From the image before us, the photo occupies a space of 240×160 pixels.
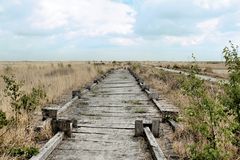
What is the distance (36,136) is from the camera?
715 cm

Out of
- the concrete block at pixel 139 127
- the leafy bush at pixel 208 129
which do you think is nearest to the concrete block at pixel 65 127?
the concrete block at pixel 139 127

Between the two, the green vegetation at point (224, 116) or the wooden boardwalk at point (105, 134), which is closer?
the green vegetation at point (224, 116)

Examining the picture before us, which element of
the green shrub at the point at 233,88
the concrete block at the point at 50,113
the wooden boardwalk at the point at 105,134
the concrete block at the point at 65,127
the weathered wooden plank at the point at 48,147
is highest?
the green shrub at the point at 233,88

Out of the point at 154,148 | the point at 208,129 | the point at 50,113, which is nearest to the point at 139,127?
the point at 154,148

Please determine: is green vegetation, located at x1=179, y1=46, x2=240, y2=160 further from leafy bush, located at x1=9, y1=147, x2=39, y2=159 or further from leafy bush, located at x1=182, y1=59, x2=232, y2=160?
leafy bush, located at x1=9, y1=147, x2=39, y2=159

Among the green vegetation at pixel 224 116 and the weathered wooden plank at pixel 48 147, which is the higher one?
the green vegetation at pixel 224 116

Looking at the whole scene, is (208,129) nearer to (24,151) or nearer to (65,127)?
(65,127)

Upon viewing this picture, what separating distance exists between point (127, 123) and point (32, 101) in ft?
7.55

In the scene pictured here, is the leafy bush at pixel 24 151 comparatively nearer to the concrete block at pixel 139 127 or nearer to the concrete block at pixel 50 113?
the concrete block at pixel 50 113

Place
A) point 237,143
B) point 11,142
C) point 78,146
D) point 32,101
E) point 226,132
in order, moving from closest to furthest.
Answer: point 226,132 → point 237,143 → point 11,142 → point 78,146 → point 32,101

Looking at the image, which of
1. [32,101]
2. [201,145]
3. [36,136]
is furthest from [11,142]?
[201,145]

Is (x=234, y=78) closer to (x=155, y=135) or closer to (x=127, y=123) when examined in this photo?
(x=155, y=135)

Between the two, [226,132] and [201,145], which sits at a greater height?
[226,132]

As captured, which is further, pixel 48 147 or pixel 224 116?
pixel 48 147
